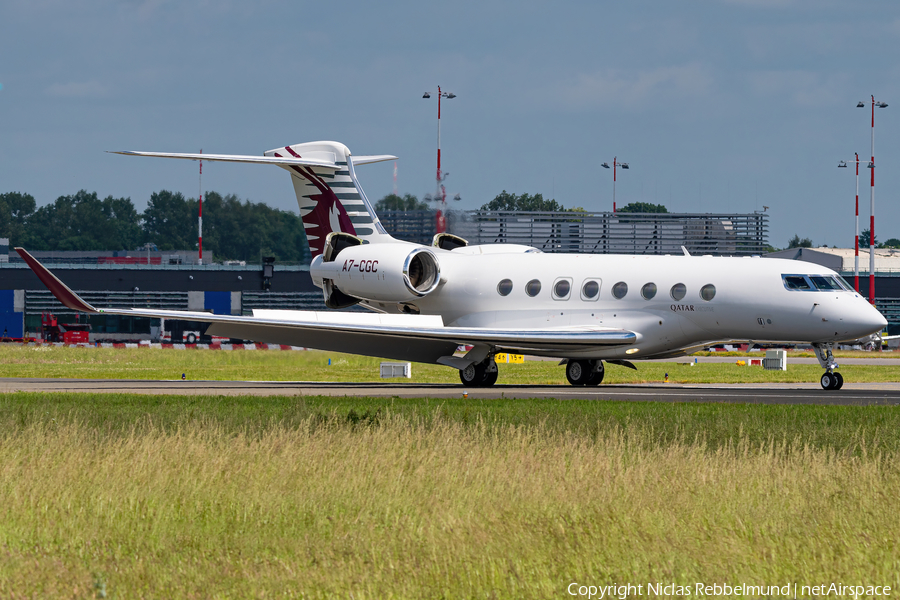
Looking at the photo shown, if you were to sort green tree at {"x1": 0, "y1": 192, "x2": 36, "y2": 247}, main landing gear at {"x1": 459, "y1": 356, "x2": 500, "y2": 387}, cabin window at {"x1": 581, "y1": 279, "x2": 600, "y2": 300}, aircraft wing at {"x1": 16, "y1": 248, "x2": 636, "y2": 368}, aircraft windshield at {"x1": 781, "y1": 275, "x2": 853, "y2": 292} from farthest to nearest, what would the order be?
green tree at {"x1": 0, "y1": 192, "x2": 36, "y2": 247}
main landing gear at {"x1": 459, "y1": 356, "x2": 500, "y2": 387}
cabin window at {"x1": 581, "y1": 279, "x2": 600, "y2": 300}
aircraft wing at {"x1": 16, "y1": 248, "x2": 636, "y2": 368}
aircraft windshield at {"x1": 781, "y1": 275, "x2": 853, "y2": 292}

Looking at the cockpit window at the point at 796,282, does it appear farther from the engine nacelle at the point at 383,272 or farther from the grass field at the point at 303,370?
the engine nacelle at the point at 383,272

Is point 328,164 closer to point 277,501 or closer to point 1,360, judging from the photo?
point 1,360

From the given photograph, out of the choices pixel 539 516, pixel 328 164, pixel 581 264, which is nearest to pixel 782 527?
pixel 539 516

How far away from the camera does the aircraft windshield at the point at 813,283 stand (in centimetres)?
2533

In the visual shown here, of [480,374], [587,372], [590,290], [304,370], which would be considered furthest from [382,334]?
[304,370]

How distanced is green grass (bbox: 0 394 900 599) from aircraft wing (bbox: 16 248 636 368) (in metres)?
10.3

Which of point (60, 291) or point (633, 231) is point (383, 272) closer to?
point (60, 291)

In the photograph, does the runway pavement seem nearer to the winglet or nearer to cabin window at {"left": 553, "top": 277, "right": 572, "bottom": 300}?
the winglet

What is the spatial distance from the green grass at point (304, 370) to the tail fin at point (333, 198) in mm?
4425

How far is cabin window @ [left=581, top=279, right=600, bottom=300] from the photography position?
90.7 ft

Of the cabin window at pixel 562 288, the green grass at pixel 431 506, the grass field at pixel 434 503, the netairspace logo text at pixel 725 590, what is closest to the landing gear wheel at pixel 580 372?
the cabin window at pixel 562 288

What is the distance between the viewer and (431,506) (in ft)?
32.5

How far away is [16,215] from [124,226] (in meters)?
15.8

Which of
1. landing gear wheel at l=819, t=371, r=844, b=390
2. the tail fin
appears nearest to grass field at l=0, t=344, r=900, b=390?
the tail fin
